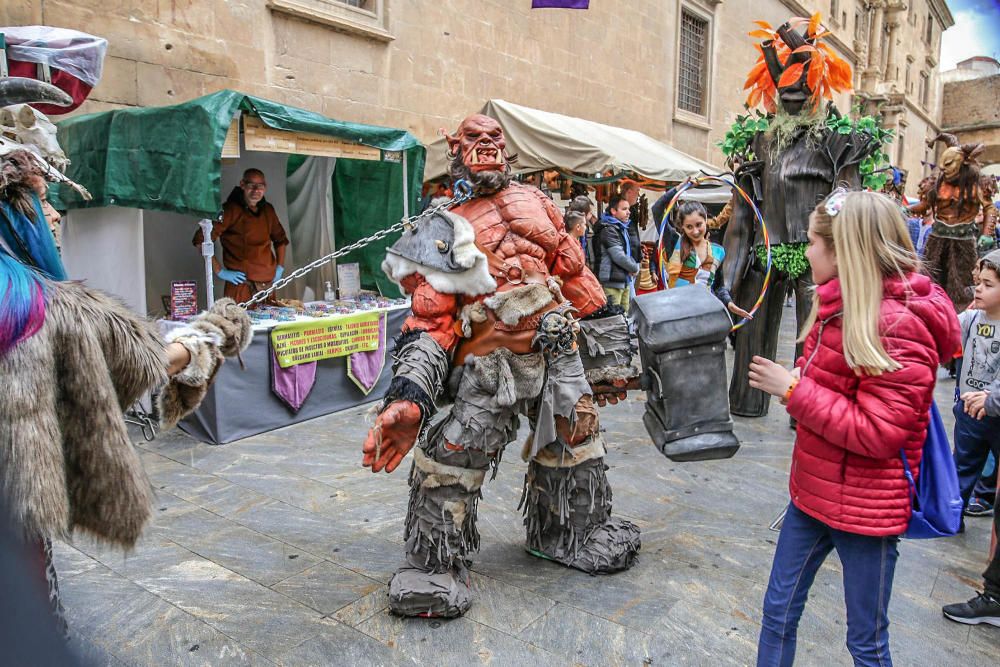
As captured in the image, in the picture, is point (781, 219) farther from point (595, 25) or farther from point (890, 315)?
point (595, 25)

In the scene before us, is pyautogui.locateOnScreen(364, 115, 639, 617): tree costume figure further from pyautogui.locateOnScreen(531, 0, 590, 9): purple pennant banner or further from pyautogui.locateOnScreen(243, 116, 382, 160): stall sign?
pyautogui.locateOnScreen(531, 0, 590, 9): purple pennant banner

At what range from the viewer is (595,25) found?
1171cm

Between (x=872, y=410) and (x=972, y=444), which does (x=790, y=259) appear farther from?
(x=872, y=410)

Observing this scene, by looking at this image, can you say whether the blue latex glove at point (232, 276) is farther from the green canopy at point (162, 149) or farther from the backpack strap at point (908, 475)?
the backpack strap at point (908, 475)

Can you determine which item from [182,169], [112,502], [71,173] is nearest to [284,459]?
[182,169]

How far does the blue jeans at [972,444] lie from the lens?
131 inches

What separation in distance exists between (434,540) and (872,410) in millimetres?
1758

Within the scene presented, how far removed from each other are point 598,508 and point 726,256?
300cm

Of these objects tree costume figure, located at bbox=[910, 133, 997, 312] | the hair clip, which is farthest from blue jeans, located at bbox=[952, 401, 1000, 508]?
tree costume figure, located at bbox=[910, 133, 997, 312]

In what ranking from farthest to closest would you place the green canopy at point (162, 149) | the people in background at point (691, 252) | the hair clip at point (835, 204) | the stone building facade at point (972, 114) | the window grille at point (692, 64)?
1. the stone building facade at point (972, 114)
2. the window grille at point (692, 64)
3. the people in background at point (691, 252)
4. the green canopy at point (162, 149)
5. the hair clip at point (835, 204)

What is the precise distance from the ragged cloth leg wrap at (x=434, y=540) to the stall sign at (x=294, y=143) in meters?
3.20

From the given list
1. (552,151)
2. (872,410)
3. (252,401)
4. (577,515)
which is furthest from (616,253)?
(872,410)

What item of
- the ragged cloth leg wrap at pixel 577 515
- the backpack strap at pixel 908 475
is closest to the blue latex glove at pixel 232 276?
the ragged cloth leg wrap at pixel 577 515

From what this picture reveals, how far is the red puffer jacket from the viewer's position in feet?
6.05
